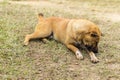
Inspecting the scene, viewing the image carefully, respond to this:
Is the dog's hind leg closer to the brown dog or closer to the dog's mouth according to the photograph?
the brown dog

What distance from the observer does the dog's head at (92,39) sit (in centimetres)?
634

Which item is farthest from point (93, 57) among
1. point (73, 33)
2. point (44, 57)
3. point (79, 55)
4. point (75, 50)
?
point (44, 57)

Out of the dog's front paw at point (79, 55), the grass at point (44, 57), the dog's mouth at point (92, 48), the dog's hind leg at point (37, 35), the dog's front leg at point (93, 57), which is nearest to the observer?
the grass at point (44, 57)

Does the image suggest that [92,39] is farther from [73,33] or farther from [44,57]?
[44,57]

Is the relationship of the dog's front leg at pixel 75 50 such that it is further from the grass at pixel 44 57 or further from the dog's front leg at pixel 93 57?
the dog's front leg at pixel 93 57

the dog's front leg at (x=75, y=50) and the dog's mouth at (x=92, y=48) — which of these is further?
the dog's mouth at (x=92, y=48)

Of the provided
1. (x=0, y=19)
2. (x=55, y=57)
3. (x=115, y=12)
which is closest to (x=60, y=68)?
(x=55, y=57)

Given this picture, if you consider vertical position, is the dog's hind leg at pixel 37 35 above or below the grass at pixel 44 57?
above

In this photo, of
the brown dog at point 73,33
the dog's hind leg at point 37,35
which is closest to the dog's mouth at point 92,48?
Answer: the brown dog at point 73,33

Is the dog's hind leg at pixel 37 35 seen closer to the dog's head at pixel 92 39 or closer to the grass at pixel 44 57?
the grass at pixel 44 57

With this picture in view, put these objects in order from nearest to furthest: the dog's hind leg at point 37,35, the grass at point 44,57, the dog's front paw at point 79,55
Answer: the grass at point 44,57 → the dog's front paw at point 79,55 → the dog's hind leg at point 37,35

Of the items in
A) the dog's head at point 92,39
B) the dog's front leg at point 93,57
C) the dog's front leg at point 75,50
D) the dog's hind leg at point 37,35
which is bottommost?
the dog's front leg at point 93,57

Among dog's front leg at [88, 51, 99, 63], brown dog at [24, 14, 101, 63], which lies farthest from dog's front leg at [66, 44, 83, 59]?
dog's front leg at [88, 51, 99, 63]

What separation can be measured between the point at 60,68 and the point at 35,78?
1.85ft
